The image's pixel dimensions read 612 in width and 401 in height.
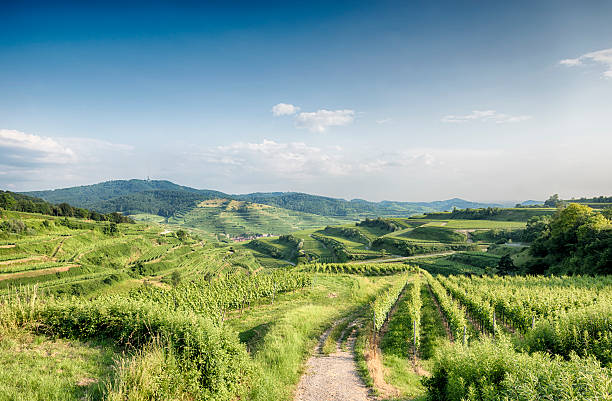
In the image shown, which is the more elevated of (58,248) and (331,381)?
(331,381)

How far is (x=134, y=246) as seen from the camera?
98.2m

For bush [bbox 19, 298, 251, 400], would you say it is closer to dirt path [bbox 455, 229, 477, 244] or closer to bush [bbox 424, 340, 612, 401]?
bush [bbox 424, 340, 612, 401]

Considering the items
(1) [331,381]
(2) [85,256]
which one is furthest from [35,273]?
(1) [331,381]

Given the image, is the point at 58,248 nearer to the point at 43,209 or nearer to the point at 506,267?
the point at 43,209

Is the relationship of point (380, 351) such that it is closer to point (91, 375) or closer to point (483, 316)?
point (483, 316)

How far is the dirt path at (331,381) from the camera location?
11.5 metres

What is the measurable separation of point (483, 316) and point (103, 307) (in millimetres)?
24038

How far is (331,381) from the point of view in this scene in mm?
12852

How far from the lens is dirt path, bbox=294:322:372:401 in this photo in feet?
37.6

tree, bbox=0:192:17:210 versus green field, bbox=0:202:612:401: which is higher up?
tree, bbox=0:192:17:210

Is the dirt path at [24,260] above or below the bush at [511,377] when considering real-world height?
below

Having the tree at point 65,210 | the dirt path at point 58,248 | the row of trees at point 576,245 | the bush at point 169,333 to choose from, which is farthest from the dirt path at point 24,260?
the row of trees at point 576,245

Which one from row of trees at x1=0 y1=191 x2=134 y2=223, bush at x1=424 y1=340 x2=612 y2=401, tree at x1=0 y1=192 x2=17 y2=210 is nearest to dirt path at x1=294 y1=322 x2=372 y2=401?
bush at x1=424 y1=340 x2=612 y2=401

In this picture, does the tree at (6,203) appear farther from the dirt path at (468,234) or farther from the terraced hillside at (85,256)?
the dirt path at (468,234)
